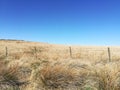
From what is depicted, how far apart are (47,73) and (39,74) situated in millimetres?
349

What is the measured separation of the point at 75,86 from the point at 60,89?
63cm

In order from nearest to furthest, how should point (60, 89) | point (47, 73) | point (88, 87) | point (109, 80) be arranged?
point (109, 80) → point (88, 87) → point (60, 89) → point (47, 73)

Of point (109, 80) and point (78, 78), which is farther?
point (78, 78)

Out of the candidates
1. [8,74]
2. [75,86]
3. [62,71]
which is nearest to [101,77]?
[75,86]

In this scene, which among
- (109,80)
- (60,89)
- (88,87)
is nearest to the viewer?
(109,80)

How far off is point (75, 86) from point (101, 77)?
4.83 ft

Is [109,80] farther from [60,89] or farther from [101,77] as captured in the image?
[60,89]

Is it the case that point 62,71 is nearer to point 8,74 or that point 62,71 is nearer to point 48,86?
point 48,86

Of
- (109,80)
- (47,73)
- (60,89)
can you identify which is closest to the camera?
(109,80)

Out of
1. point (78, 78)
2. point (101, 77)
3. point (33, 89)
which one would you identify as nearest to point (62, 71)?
point (78, 78)

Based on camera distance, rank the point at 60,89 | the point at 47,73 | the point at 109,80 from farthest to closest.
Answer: the point at 47,73
the point at 60,89
the point at 109,80

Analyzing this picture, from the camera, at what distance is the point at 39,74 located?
8.84 m

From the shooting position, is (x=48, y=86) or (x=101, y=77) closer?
(x=101, y=77)

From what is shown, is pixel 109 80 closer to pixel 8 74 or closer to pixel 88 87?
pixel 88 87
